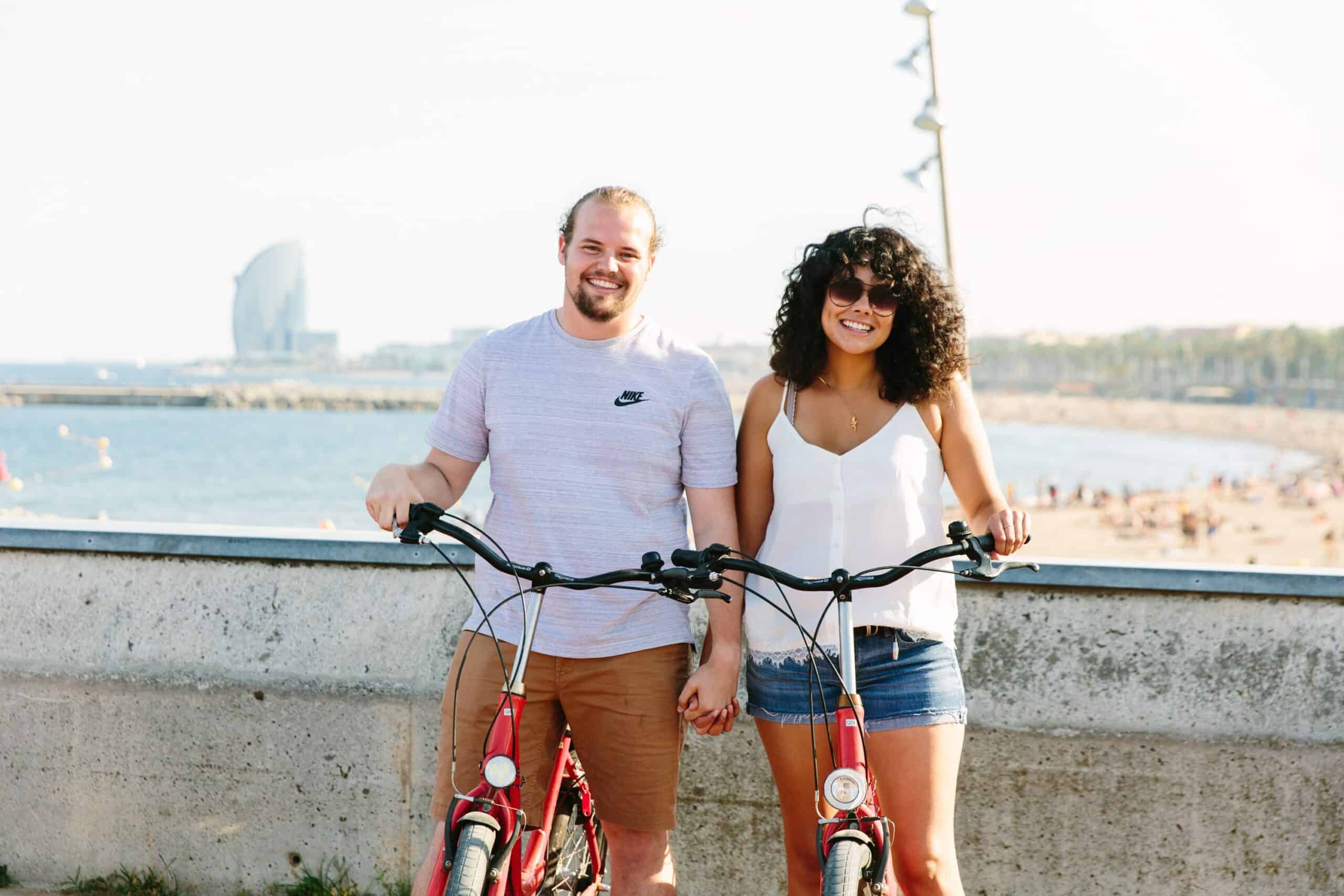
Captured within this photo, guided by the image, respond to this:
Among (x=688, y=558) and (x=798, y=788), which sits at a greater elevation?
(x=688, y=558)

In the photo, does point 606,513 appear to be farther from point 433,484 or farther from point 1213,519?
point 1213,519

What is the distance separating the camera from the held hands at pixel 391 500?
2484 millimetres

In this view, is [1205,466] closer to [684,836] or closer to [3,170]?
[684,836]

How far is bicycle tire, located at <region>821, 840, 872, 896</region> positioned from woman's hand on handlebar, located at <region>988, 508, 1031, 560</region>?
0.62 meters

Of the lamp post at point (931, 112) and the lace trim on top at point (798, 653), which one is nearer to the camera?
the lace trim on top at point (798, 653)

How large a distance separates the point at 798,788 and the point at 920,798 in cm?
27

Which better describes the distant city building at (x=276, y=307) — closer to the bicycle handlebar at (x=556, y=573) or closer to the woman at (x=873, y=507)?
the woman at (x=873, y=507)

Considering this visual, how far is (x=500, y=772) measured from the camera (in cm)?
225

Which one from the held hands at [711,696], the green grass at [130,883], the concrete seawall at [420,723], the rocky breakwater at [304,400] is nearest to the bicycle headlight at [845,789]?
the held hands at [711,696]

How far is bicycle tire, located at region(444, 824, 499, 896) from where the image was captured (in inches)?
84.8

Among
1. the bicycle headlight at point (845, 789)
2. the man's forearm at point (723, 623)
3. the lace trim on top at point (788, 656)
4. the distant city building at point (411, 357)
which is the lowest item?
the bicycle headlight at point (845, 789)

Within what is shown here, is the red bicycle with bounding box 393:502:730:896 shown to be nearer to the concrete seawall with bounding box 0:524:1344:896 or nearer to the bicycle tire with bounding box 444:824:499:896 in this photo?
the bicycle tire with bounding box 444:824:499:896

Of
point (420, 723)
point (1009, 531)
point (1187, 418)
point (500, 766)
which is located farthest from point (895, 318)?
point (1187, 418)

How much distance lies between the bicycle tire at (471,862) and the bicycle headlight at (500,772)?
0.08m
